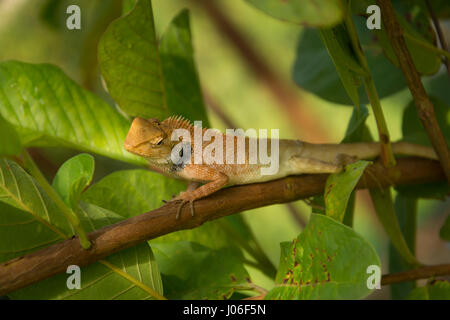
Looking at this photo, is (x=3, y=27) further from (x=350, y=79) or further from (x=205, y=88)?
(x=350, y=79)

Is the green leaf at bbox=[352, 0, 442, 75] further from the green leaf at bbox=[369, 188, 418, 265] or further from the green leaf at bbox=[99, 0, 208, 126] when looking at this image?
the green leaf at bbox=[99, 0, 208, 126]

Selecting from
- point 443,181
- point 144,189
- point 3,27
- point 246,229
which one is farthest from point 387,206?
point 3,27

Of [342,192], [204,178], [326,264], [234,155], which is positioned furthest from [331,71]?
[326,264]

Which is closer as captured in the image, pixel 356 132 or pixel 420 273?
pixel 420 273

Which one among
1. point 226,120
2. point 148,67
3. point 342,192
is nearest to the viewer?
point 342,192

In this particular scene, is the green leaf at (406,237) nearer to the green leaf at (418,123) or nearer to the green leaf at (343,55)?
the green leaf at (418,123)

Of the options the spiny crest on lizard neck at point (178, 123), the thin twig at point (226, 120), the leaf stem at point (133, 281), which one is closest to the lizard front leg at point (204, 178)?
the spiny crest on lizard neck at point (178, 123)

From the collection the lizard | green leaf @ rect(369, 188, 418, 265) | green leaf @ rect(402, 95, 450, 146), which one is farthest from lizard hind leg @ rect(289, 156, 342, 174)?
green leaf @ rect(402, 95, 450, 146)

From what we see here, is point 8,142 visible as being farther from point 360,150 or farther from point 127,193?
point 360,150
